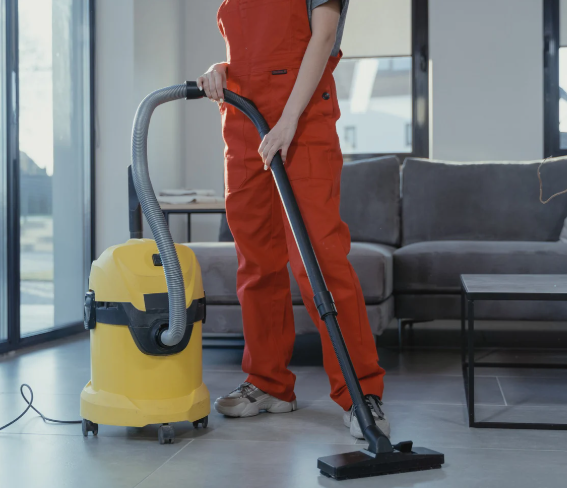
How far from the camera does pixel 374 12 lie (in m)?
4.20

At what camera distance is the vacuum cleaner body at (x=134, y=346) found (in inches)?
58.3

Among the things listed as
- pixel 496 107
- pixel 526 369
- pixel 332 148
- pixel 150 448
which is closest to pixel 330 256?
pixel 332 148

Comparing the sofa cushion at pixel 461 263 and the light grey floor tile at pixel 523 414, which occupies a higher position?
the sofa cushion at pixel 461 263

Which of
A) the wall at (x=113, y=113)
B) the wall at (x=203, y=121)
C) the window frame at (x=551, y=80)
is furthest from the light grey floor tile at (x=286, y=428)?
the window frame at (x=551, y=80)

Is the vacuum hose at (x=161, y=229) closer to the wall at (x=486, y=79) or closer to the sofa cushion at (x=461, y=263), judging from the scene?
the sofa cushion at (x=461, y=263)

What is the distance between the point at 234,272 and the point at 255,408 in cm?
74

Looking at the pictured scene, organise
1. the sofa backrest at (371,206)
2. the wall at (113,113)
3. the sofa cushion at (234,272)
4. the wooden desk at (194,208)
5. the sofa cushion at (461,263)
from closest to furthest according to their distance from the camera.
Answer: the sofa cushion at (234,272), the sofa cushion at (461,263), the sofa backrest at (371,206), the wooden desk at (194,208), the wall at (113,113)

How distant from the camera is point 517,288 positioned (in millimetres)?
1677

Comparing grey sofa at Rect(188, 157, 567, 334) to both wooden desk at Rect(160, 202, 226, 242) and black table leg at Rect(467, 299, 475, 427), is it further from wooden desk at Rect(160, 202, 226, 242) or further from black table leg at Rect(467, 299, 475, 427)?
black table leg at Rect(467, 299, 475, 427)

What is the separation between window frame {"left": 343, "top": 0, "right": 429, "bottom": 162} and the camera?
4113mm

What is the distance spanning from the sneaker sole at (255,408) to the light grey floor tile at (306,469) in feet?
0.70

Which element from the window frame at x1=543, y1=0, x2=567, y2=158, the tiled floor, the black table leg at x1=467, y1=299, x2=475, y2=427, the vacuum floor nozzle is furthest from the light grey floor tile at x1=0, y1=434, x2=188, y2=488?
the window frame at x1=543, y1=0, x2=567, y2=158

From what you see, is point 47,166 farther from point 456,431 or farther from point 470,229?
point 456,431

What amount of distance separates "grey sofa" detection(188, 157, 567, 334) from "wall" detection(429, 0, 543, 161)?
0.83 m
